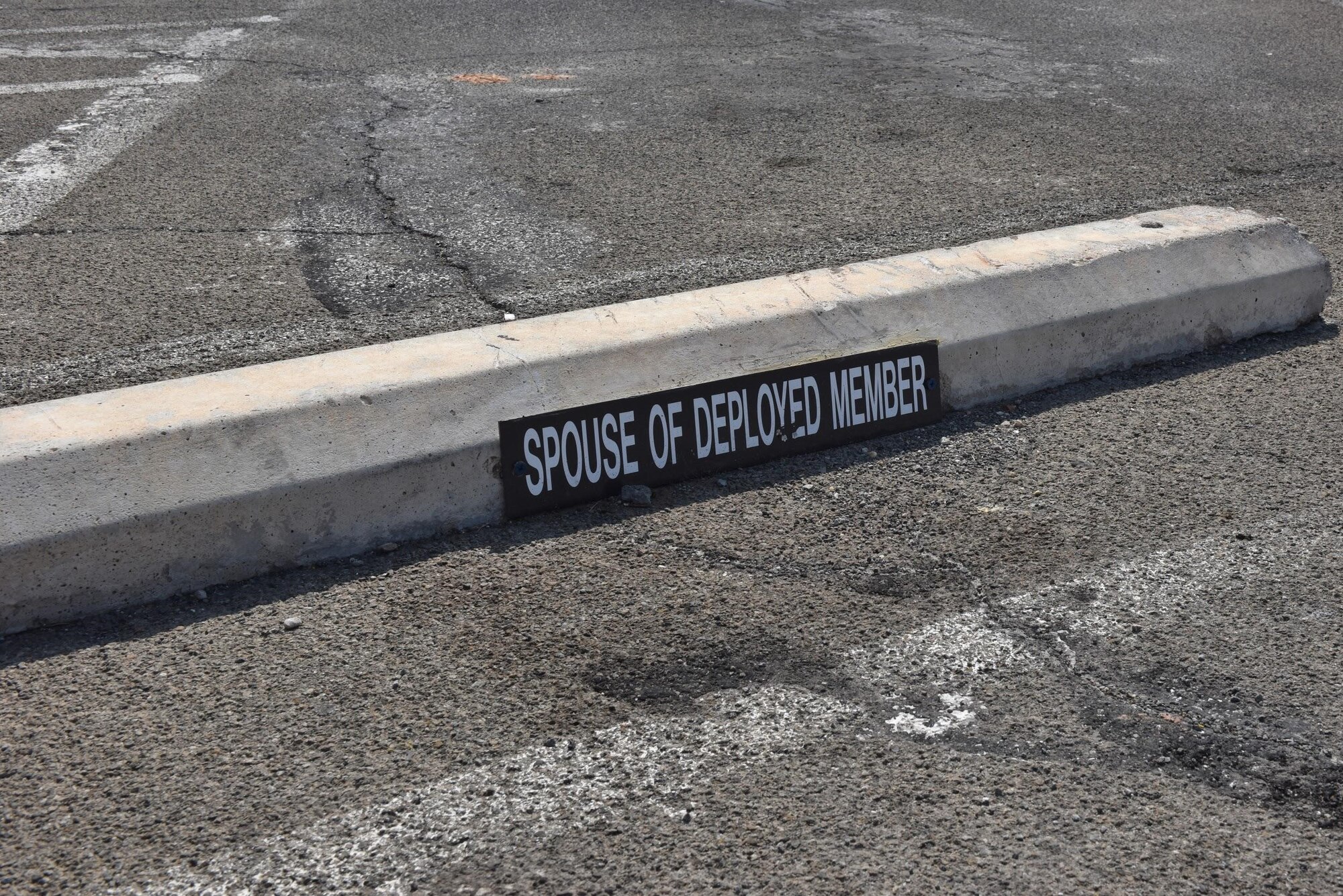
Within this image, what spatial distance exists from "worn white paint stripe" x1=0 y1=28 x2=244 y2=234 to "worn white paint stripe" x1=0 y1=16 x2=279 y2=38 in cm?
117

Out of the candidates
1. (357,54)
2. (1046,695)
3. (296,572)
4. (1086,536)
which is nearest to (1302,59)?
(357,54)

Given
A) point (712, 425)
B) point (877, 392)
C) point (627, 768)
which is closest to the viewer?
point (627, 768)

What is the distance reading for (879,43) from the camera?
11227mm

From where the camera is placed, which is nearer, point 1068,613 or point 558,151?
point 1068,613

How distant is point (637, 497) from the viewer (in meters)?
4.39

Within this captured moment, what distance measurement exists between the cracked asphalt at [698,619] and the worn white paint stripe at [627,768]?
1cm

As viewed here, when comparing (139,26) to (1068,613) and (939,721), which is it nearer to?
(1068,613)

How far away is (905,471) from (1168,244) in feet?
6.74

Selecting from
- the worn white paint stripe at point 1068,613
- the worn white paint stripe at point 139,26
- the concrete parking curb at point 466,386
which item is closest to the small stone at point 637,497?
the concrete parking curb at point 466,386

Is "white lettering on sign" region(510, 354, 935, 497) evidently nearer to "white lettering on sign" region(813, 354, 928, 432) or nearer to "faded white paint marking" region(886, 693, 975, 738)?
"white lettering on sign" region(813, 354, 928, 432)

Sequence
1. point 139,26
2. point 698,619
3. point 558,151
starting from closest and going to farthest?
point 698,619 → point 558,151 → point 139,26

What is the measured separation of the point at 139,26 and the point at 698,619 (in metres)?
9.54

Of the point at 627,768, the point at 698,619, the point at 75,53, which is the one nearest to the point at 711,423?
the point at 698,619

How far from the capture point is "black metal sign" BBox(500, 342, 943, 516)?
4.32 metres
